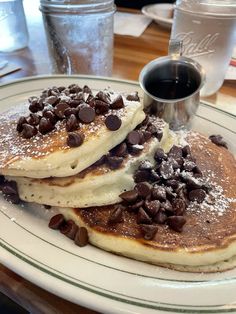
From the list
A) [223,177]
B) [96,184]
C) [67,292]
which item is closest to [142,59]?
[223,177]

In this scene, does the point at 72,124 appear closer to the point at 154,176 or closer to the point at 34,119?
the point at 34,119

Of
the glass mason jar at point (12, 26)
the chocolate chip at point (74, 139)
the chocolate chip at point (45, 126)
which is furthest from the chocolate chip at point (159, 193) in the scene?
the glass mason jar at point (12, 26)

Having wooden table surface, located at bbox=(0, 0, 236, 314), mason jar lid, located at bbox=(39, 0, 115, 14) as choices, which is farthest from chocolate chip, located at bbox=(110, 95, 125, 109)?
wooden table surface, located at bbox=(0, 0, 236, 314)

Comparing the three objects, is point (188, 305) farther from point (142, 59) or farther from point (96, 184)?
point (142, 59)

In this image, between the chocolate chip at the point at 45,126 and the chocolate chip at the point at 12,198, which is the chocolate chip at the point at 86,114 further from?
the chocolate chip at the point at 12,198

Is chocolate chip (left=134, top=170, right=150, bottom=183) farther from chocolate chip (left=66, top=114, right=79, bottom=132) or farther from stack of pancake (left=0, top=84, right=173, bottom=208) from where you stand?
chocolate chip (left=66, top=114, right=79, bottom=132)

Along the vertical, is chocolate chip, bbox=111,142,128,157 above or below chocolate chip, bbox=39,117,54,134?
below

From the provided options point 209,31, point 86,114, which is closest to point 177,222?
point 86,114
